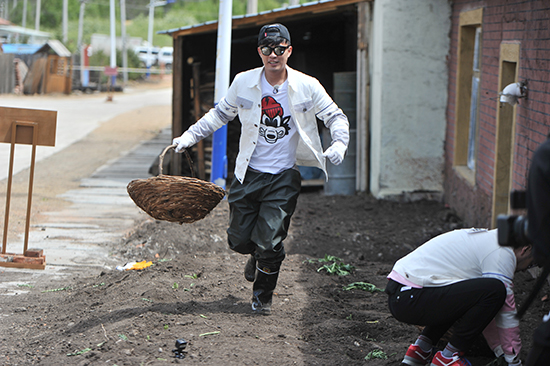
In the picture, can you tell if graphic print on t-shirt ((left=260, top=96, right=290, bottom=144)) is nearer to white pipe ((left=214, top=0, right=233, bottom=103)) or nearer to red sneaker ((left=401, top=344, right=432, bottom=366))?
red sneaker ((left=401, top=344, right=432, bottom=366))

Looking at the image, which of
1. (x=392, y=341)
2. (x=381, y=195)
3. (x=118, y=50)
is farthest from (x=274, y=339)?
(x=118, y=50)

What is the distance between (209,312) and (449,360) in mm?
1873

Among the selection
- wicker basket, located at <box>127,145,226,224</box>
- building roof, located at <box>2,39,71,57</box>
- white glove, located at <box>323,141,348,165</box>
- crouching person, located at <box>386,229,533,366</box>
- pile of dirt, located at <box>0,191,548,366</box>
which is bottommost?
pile of dirt, located at <box>0,191,548,366</box>

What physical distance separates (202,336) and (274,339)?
463mm

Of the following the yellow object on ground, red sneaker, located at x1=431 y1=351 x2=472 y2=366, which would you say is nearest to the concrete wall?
the yellow object on ground

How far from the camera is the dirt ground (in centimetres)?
386

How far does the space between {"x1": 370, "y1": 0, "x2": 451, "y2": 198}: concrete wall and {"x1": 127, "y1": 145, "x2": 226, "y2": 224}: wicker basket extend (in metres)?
5.10

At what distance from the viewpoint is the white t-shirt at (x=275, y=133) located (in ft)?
14.6

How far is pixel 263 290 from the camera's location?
453 centimetres

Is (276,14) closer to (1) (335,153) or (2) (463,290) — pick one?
(1) (335,153)

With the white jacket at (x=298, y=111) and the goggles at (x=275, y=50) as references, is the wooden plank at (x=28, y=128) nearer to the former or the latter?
the white jacket at (x=298, y=111)

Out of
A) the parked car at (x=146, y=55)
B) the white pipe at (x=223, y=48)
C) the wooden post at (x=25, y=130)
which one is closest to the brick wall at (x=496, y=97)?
the white pipe at (x=223, y=48)

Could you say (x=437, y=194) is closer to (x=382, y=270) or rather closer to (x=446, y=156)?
(x=446, y=156)

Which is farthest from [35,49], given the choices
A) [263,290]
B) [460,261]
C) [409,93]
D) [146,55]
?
[460,261]
